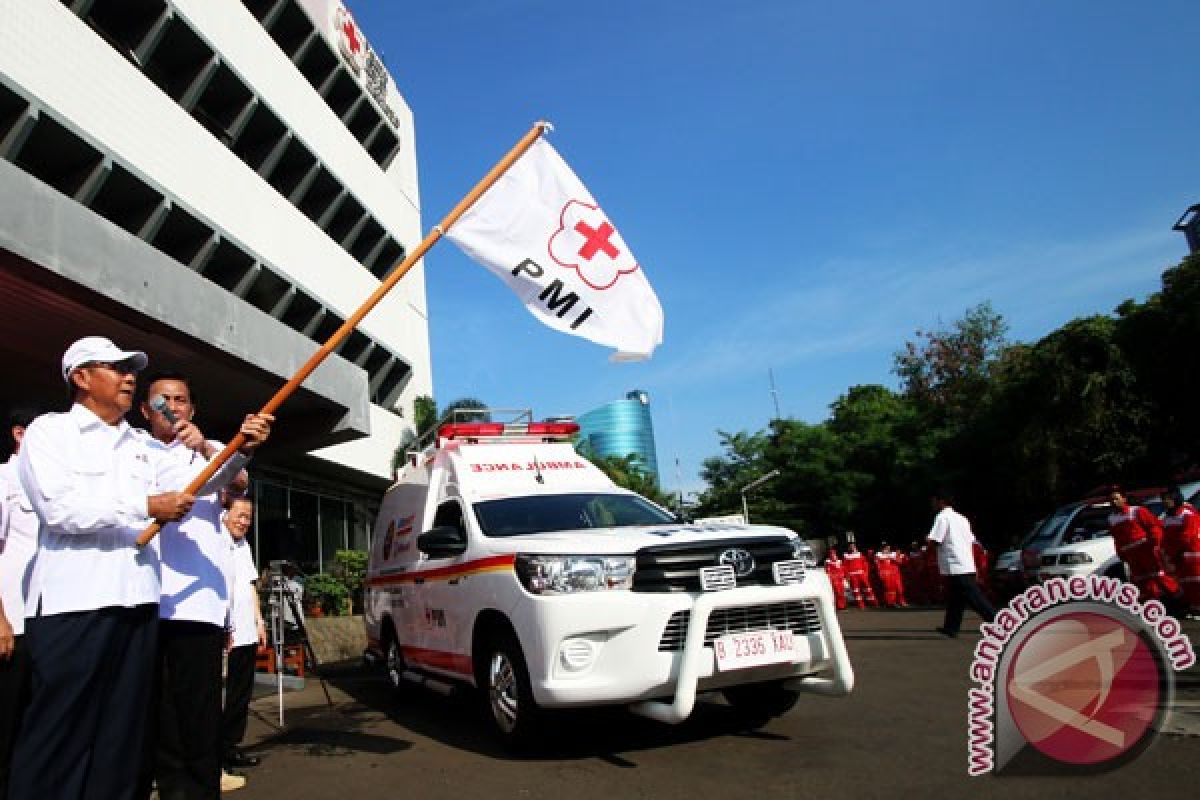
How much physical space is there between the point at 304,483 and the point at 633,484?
22.7 m

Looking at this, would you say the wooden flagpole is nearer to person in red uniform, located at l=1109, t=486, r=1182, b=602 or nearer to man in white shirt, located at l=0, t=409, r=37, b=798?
man in white shirt, located at l=0, t=409, r=37, b=798

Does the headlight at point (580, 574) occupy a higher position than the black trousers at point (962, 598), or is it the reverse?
the headlight at point (580, 574)

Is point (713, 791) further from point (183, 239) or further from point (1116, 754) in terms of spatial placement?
point (183, 239)

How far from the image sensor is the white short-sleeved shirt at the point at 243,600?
16.5ft

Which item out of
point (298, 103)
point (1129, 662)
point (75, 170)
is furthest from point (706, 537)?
point (298, 103)

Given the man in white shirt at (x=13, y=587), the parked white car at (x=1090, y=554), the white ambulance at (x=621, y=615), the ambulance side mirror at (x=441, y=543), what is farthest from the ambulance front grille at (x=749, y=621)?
the parked white car at (x=1090, y=554)

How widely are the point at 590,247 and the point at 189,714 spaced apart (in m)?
3.48

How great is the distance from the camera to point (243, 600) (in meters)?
5.13

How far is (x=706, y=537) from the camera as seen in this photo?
4.91 metres

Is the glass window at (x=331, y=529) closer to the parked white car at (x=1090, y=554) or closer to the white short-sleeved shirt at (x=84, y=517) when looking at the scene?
the parked white car at (x=1090, y=554)

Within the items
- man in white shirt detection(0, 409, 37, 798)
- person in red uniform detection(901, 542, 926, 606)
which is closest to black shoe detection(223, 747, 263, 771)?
man in white shirt detection(0, 409, 37, 798)

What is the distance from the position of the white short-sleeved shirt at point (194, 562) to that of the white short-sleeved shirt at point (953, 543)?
803 centimetres

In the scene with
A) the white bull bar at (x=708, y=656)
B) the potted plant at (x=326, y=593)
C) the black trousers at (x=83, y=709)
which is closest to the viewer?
the black trousers at (x=83, y=709)

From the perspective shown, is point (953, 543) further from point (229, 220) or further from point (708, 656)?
point (229, 220)
